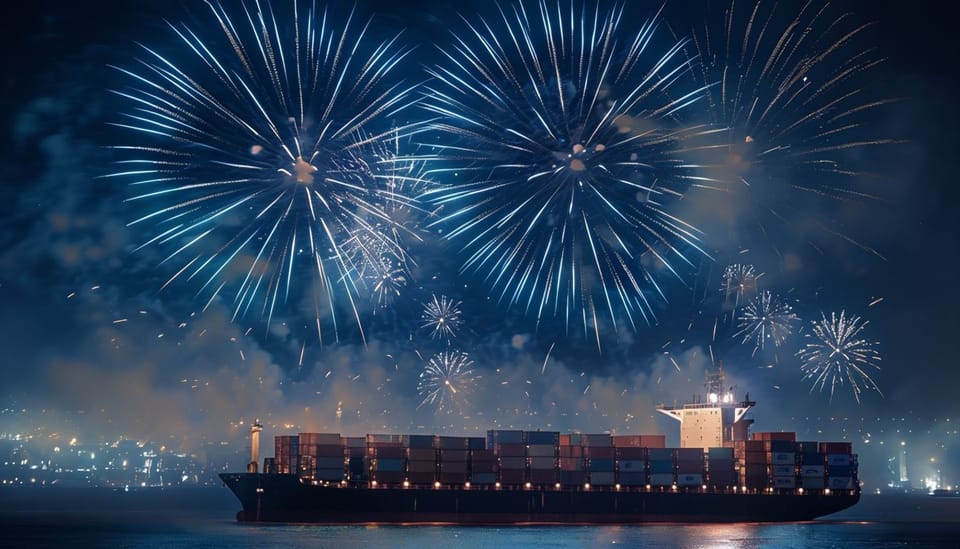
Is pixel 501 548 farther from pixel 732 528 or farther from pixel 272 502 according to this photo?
pixel 732 528

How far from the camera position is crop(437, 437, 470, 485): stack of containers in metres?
73.7

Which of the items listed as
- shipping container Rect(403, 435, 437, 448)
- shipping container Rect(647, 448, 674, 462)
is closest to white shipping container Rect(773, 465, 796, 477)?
shipping container Rect(647, 448, 674, 462)

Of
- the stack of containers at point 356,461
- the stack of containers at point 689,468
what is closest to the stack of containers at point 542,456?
the stack of containers at point 689,468

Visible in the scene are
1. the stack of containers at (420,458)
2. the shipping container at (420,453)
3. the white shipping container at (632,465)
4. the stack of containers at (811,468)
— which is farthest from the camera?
the stack of containers at (811,468)

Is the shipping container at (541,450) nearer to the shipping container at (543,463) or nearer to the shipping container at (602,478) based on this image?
the shipping container at (543,463)

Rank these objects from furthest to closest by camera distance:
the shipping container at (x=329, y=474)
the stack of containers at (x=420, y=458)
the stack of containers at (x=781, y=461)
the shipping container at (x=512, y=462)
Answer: the stack of containers at (x=781, y=461) < the shipping container at (x=512, y=462) < the stack of containers at (x=420, y=458) < the shipping container at (x=329, y=474)

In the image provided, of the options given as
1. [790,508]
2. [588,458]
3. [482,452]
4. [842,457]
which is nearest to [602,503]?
[588,458]

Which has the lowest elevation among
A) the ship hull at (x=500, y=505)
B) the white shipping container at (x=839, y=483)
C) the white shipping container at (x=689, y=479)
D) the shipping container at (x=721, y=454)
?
the ship hull at (x=500, y=505)

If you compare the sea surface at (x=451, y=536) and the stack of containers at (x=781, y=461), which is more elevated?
the stack of containers at (x=781, y=461)

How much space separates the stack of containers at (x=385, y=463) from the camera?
72.1 meters

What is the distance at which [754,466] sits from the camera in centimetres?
8000

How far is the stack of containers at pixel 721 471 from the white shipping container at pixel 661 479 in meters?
3.63

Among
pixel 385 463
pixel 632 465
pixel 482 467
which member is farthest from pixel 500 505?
pixel 632 465

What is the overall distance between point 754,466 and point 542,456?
1863 cm
